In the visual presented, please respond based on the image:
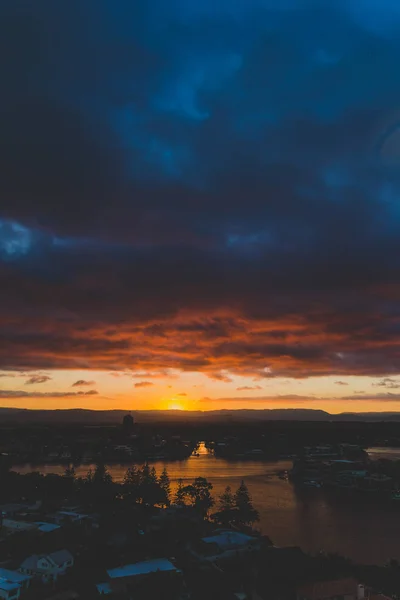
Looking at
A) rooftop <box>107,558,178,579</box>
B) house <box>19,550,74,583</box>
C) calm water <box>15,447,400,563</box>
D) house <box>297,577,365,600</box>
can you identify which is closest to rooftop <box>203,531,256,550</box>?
calm water <box>15,447,400,563</box>

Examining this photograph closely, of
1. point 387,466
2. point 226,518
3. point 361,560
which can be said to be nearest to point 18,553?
point 226,518

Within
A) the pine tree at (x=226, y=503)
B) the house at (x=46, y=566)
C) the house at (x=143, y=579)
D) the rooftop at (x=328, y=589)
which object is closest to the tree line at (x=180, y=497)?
the pine tree at (x=226, y=503)

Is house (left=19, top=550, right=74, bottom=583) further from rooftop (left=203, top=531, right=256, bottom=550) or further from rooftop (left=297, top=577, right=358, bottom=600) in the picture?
rooftop (left=297, top=577, right=358, bottom=600)

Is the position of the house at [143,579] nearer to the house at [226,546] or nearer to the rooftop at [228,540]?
the house at [226,546]

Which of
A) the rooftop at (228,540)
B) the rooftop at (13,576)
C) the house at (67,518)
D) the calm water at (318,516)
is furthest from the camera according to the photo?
the house at (67,518)

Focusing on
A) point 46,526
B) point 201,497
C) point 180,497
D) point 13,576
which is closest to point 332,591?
point 13,576

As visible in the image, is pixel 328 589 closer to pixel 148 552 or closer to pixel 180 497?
pixel 148 552
